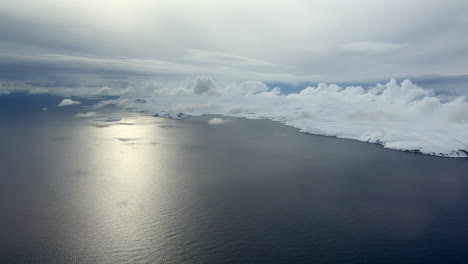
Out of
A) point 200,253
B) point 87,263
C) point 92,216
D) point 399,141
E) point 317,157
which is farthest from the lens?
point 399,141

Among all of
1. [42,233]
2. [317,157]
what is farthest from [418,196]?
[42,233]

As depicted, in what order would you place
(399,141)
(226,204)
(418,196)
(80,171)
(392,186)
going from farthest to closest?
(399,141) → (80,171) → (392,186) → (418,196) → (226,204)

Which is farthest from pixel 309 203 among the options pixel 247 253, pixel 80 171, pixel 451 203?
pixel 80 171

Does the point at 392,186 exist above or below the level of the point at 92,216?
above

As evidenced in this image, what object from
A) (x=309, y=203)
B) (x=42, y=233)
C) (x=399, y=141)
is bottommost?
A: (x=42, y=233)

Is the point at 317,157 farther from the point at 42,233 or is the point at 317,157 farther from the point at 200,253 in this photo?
the point at 42,233

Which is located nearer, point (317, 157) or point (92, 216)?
point (92, 216)
